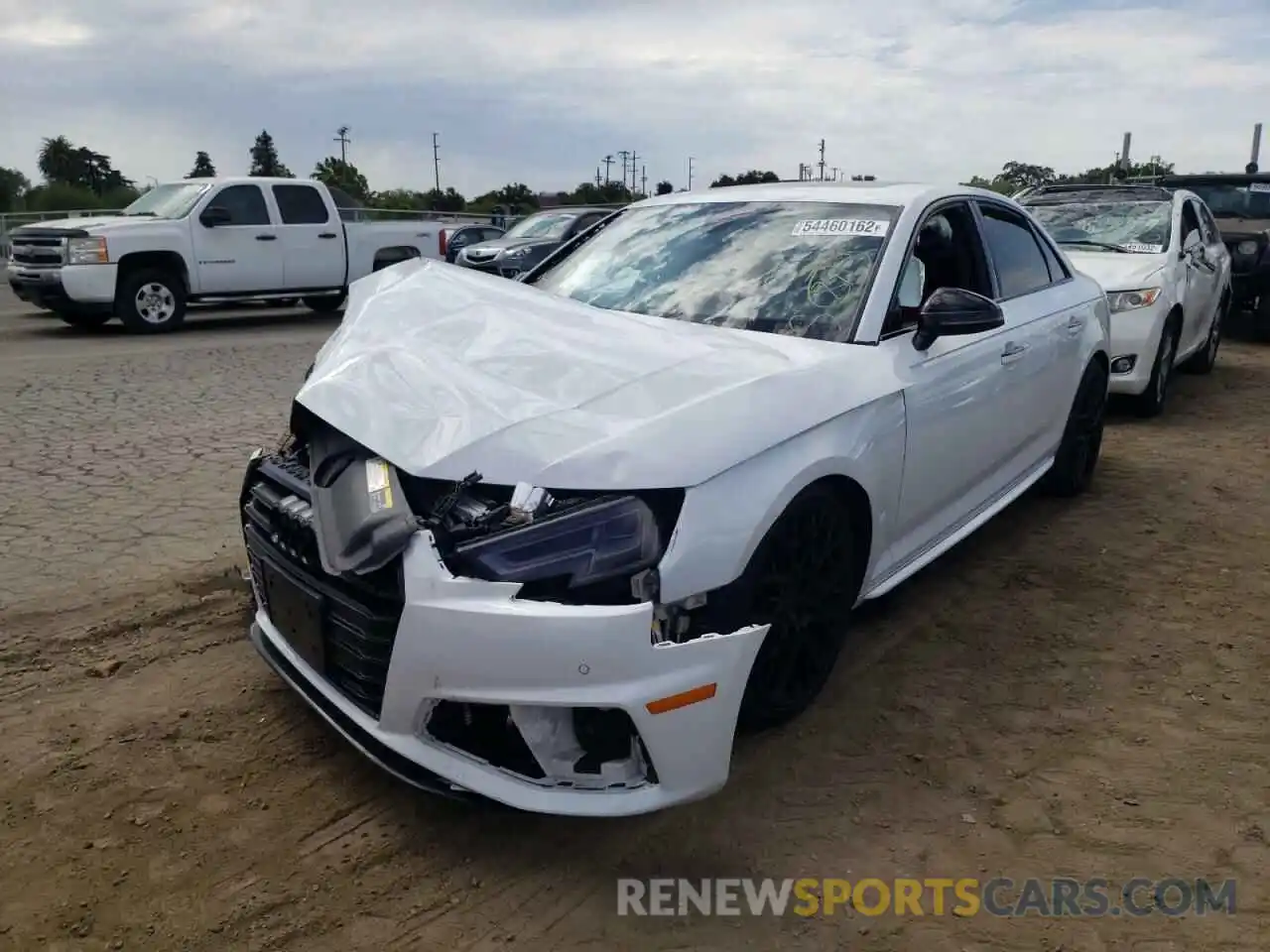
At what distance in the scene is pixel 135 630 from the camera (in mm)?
3705

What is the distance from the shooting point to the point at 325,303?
14969 mm

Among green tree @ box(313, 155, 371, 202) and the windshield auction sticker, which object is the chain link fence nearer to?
the windshield auction sticker

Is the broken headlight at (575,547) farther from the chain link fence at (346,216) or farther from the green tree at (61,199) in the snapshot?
the green tree at (61,199)

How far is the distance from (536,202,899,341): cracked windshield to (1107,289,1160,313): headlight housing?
4393 mm

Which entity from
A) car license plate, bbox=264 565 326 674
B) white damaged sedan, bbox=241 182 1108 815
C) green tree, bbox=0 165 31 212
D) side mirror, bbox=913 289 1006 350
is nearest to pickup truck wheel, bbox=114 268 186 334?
white damaged sedan, bbox=241 182 1108 815

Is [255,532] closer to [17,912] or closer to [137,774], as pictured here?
[137,774]

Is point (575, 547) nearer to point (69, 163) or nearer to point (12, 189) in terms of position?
point (12, 189)

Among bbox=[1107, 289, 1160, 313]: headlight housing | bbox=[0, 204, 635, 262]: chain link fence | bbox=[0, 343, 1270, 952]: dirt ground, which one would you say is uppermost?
bbox=[0, 204, 635, 262]: chain link fence

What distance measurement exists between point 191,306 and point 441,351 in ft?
37.1

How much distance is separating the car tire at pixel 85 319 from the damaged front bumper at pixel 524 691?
1098cm

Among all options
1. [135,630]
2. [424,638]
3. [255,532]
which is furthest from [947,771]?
[135,630]

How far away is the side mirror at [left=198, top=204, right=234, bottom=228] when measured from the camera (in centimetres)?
1212

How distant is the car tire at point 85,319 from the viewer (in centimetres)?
1180

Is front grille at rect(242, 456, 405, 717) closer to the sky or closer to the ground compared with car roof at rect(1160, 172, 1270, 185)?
closer to the ground
